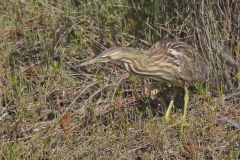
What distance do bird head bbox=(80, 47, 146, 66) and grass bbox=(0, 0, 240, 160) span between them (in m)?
0.41

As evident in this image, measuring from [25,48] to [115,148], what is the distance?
1545 mm

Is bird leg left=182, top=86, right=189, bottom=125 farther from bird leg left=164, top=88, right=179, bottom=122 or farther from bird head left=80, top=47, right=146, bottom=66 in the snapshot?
bird head left=80, top=47, right=146, bottom=66

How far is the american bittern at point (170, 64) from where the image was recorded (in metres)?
4.22

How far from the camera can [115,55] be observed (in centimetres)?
403

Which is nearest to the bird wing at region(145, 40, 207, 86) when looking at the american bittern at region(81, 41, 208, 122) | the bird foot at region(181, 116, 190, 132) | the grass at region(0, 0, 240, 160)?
the american bittern at region(81, 41, 208, 122)

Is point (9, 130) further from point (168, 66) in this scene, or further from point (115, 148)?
point (168, 66)

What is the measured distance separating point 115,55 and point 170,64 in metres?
0.46

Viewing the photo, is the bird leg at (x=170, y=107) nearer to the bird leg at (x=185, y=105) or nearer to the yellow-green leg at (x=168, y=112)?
the yellow-green leg at (x=168, y=112)

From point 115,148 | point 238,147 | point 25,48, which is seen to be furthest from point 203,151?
point 25,48

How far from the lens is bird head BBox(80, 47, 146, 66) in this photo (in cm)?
400

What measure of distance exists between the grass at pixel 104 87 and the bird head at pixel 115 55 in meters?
0.41

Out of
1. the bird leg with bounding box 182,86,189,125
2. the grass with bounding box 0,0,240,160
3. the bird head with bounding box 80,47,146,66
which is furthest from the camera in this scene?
the bird leg with bounding box 182,86,189,125

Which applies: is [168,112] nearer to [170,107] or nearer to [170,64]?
[170,107]

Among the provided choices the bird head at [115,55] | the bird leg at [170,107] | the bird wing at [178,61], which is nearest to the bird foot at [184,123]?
the bird leg at [170,107]
